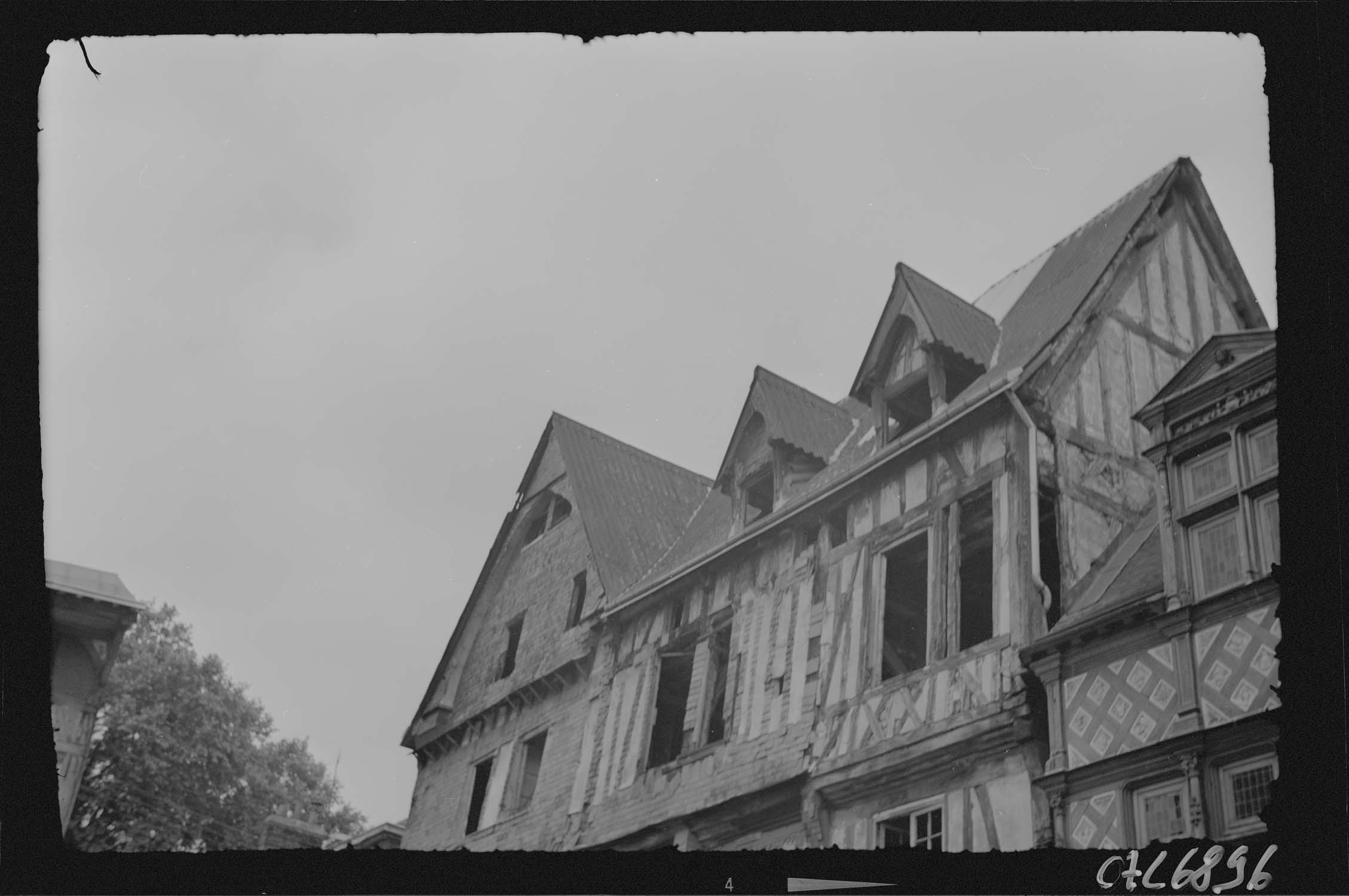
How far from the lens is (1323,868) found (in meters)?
6.07

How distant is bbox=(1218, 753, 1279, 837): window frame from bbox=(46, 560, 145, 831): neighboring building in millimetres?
7705

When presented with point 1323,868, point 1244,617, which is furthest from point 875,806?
point 1323,868

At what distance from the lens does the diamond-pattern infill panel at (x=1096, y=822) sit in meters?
7.93

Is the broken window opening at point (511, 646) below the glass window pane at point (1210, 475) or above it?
above

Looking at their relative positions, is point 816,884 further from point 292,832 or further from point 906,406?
point 292,832

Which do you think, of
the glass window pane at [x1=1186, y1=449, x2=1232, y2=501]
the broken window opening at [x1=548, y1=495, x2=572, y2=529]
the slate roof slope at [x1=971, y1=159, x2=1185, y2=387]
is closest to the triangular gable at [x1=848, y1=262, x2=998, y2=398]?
the slate roof slope at [x1=971, y1=159, x2=1185, y2=387]

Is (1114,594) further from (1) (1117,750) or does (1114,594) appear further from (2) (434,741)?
(2) (434,741)

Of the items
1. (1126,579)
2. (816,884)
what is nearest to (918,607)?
(1126,579)

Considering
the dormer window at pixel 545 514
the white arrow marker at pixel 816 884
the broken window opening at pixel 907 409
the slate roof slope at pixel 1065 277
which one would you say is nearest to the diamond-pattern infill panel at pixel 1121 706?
the white arrow marker at pixel 816 884

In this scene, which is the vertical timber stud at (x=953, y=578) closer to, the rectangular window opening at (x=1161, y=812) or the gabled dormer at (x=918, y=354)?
the gabled dormer at (x=918, y=354)

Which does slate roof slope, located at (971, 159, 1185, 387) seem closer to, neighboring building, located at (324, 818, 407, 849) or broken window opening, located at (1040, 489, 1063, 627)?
broken window opening, located at (1040, 489, 1063, 627)

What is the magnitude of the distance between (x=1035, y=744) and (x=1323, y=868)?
281 cm

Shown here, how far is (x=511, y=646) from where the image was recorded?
591 inches

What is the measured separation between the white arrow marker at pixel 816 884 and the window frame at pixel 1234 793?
185cm
